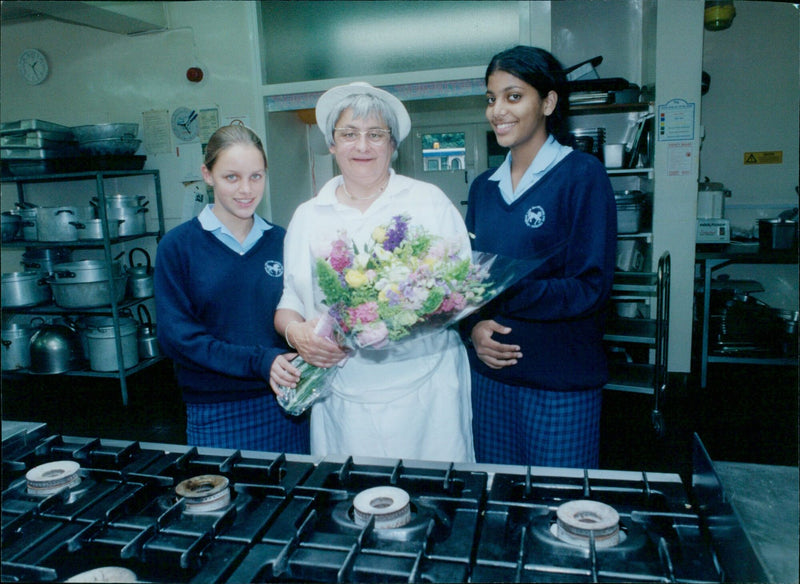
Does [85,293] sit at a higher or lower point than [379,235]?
lower

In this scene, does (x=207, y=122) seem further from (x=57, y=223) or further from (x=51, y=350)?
(x=51, y=350)

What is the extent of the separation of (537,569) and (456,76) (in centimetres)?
338

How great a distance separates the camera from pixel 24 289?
14.7 feet

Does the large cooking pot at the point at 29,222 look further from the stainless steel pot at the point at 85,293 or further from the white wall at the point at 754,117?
the white wall at the point at 754,117

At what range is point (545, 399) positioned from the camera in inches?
62.9

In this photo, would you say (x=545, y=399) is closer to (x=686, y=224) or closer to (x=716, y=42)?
(x=686, y=224)

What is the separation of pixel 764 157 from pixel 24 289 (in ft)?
20.2

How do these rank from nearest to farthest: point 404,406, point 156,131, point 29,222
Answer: point 404,406, point 29,222, point 156,131

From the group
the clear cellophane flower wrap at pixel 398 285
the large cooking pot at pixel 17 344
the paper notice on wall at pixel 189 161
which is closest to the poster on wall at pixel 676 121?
the clear cellophane flower wrap at pixel 398 285

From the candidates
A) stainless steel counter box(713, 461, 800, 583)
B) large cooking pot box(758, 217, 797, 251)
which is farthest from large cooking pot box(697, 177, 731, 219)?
stainless steel counter box(713, 461, 800, 583)

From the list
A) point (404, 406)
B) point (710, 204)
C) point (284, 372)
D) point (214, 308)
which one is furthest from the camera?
point (710, 204)

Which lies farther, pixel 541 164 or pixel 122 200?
pixel 122 200

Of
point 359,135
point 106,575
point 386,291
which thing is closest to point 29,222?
point 359,135

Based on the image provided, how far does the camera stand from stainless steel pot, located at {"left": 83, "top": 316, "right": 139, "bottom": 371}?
4391 mm
